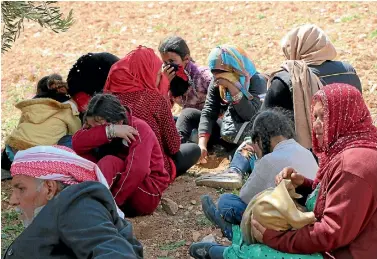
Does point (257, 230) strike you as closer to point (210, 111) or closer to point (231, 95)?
point (231, 95)

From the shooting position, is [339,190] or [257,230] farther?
[257,230]

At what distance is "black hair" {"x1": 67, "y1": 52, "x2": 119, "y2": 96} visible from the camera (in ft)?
19.7

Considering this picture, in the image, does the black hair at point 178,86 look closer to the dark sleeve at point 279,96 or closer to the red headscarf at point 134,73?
the red headscarf at point 134,73

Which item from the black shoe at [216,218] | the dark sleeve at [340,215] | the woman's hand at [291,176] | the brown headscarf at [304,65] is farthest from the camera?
the brown headscarf at [304,65]

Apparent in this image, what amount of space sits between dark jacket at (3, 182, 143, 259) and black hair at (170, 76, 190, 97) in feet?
13.2

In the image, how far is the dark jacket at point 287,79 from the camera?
5.36m

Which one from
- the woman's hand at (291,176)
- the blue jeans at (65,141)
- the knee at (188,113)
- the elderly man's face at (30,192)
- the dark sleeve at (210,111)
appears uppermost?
the elderly man's face at (30,192)

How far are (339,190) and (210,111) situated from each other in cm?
351

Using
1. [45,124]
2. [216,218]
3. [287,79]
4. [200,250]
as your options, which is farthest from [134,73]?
[200,250]

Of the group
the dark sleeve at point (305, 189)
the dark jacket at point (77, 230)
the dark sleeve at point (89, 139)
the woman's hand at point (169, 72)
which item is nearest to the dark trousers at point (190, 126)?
the woman's hand at point (169, 72)

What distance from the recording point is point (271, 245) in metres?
3.54

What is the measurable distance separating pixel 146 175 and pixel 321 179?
5.99 ft

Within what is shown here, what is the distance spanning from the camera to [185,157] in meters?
6.02

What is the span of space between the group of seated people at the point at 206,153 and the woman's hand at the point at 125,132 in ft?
0.03
